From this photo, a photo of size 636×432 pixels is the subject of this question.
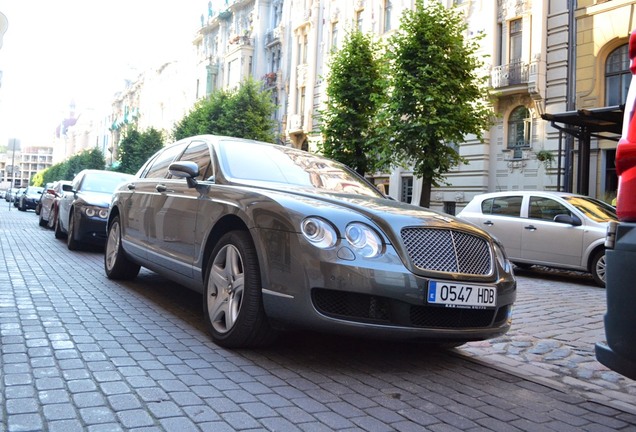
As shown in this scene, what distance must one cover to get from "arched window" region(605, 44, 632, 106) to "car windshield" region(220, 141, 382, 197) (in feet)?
56.8

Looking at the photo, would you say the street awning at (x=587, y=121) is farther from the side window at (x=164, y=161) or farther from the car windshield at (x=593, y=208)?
the side window at (x=164, y=161)

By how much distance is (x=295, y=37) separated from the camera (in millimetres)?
38688

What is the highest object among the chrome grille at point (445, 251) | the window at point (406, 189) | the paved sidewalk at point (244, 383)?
the window at point (406, 189)

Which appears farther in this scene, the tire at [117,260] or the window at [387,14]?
the window at [387,14]

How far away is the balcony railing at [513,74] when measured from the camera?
22.1 meters

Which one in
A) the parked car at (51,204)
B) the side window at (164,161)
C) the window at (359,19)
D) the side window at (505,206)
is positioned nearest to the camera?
the side window at (164,161)

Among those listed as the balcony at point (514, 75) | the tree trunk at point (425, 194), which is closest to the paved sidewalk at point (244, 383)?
the tree trunk at point (425, 194)

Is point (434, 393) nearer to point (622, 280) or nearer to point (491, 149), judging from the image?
point (622, 280)

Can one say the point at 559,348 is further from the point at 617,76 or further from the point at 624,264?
the point at 617,76

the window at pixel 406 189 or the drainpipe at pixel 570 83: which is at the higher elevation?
the drainpipe at pixel 570 83

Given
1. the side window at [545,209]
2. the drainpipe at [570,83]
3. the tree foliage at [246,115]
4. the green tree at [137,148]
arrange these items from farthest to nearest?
the green tree at [137,148]
the tree foliage at [246,115]
the drainpipe at [570,83]
the side window at [545,209]

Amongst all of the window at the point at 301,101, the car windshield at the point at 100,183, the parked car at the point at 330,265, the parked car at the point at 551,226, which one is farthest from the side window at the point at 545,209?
Result: the window at the point at 301,101

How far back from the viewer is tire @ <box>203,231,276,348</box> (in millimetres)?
3975

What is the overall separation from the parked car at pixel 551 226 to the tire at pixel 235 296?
7337mm
